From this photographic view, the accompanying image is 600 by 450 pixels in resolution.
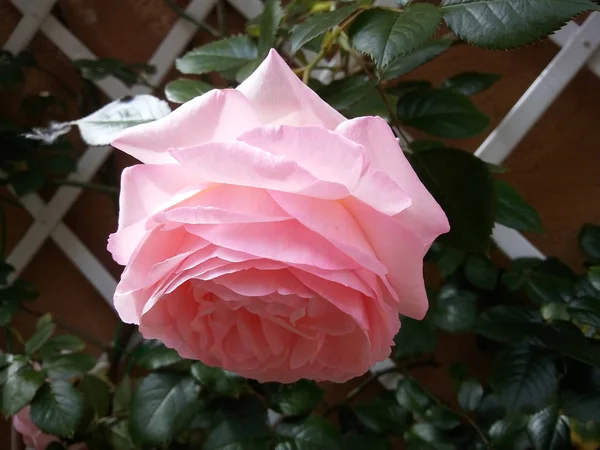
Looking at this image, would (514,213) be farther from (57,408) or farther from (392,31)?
(57,408)

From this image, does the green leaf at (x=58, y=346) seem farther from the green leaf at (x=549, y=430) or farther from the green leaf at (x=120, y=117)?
the green leaf at (x=549, y=430)

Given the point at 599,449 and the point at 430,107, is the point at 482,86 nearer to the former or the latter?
the point at 430,107

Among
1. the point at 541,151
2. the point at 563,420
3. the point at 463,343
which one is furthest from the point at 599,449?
the point at 541,151

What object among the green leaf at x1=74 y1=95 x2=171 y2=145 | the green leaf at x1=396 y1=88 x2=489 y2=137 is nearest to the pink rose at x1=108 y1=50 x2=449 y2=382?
the green leaf at x1=74 y1=95 x2=171 y2=145

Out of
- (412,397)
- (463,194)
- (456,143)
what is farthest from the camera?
(456,143)

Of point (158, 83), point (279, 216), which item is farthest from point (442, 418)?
point (158, 83)

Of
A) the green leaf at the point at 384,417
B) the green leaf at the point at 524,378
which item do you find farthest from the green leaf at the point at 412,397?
the green leaf at the point at 524,378
